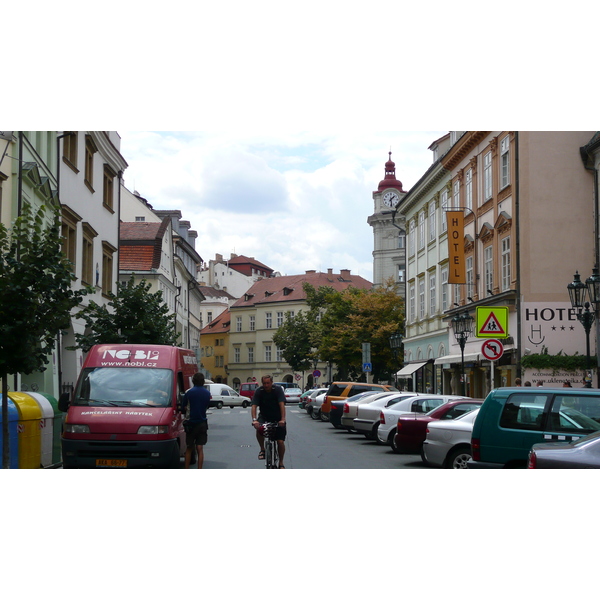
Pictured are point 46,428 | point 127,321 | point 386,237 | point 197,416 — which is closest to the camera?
point 197,416

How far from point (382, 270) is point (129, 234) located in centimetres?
3590

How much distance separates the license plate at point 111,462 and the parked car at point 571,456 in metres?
7.82

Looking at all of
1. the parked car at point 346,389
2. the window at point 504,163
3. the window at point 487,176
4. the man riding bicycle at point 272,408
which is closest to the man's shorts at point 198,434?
the man riding bicycle at point 272,408

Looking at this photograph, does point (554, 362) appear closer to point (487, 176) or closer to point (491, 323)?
point (487, 176)

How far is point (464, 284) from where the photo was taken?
39219mm

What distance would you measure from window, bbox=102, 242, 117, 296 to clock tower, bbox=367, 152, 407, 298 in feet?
171

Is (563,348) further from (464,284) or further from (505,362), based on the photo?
(464,284)

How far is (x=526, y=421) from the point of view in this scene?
41.0 ft

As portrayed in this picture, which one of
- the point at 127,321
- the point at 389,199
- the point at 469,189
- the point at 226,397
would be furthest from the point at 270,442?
the point at 389,199

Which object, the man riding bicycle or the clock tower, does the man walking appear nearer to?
the man riding bicycle

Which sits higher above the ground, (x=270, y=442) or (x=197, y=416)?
(x=197, y=416)

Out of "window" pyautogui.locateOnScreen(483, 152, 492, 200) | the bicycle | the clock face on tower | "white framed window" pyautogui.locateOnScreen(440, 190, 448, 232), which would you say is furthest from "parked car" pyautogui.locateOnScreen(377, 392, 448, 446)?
the clock face on tower

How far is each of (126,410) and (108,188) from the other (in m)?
23.9

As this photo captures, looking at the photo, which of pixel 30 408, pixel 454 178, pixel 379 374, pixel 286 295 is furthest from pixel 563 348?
pixel 286 295
